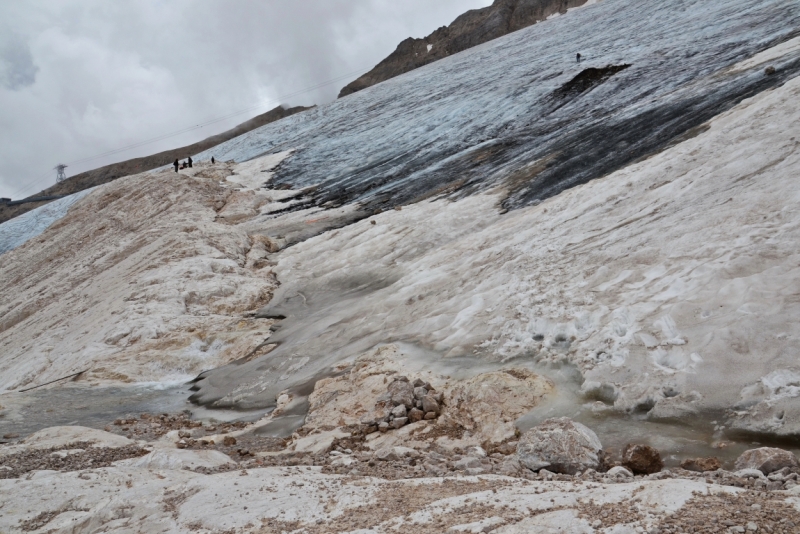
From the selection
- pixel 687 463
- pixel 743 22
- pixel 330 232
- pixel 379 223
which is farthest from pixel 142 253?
pixel 743 22

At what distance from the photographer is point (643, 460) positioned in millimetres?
5711

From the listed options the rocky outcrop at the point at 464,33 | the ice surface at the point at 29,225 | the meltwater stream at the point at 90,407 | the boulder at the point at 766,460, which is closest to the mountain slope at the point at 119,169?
the rocky outcrop at the point at 464,33

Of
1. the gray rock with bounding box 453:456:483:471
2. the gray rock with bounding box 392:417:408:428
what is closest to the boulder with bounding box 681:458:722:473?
the gray rock with bounding box 453:456:483:471

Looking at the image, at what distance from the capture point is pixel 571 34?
137ft

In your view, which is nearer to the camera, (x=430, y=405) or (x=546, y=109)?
(x=430, y=405)

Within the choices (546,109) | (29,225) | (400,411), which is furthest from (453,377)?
(29,225)

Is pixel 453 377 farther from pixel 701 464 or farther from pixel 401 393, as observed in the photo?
pixel 701 464

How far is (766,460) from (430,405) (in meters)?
4.44

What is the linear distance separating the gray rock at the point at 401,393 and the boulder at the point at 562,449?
2.58m

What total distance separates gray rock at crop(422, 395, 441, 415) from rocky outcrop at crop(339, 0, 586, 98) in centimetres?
8364

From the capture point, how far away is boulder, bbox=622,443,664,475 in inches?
224

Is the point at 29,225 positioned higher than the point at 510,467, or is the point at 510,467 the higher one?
the point at 29,225

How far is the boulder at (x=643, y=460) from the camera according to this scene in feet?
18.7

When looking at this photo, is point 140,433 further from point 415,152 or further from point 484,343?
point 415,152
